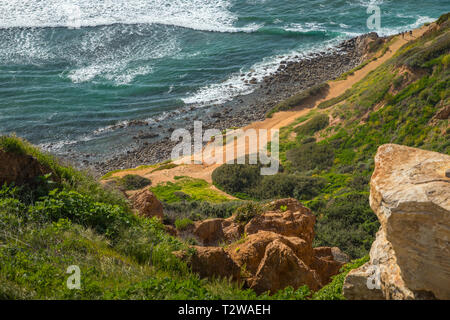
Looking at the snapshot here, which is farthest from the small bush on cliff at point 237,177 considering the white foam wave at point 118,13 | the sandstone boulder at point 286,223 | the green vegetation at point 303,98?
the white foam wave at point 118,13

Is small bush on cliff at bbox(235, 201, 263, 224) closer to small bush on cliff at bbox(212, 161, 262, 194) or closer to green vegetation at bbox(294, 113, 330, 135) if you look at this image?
small bush on cliff at bbox(212, 161, 262, 194)

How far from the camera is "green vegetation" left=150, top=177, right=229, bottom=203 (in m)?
21.0

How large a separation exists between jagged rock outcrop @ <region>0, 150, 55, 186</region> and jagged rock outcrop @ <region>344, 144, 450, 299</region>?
752cm

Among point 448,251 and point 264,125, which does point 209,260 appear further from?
point 264,125

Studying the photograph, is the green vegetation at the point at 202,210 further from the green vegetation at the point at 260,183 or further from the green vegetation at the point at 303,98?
the green vegetation at the point at 303,98

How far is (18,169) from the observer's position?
894cm

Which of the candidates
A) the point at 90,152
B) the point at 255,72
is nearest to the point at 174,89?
the point at 255,72

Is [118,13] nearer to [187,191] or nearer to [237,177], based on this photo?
[237,177]

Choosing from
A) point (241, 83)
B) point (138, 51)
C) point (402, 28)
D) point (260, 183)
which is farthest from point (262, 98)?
point (402, 28)
